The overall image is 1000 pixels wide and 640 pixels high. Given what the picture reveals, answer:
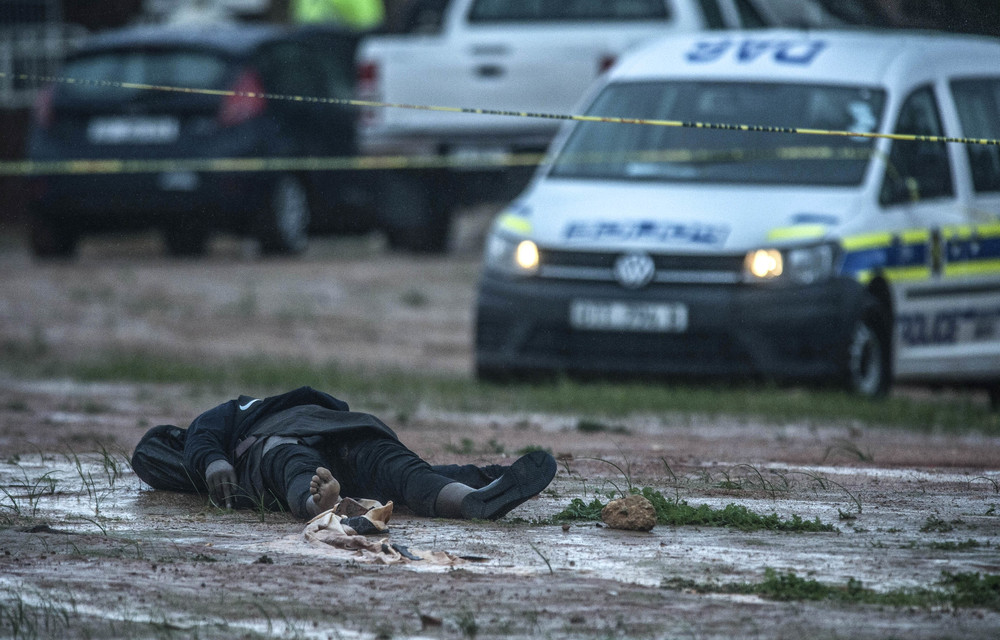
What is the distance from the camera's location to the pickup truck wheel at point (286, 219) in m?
14.9

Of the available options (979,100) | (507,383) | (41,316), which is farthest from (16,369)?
(979,100)

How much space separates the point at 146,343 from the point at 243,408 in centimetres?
653

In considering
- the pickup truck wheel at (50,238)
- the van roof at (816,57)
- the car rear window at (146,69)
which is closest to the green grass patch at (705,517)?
the van roof at (816,57)

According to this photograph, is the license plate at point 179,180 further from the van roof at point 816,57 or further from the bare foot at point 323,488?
the bare foot at point 323,488

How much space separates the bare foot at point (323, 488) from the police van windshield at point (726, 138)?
4.77 m

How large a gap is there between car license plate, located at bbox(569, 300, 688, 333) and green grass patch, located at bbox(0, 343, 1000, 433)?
0.38 m

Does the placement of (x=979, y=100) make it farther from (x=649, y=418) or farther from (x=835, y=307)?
(x=649, y=418)

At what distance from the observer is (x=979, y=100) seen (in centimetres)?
987

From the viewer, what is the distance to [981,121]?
9781 millimetres

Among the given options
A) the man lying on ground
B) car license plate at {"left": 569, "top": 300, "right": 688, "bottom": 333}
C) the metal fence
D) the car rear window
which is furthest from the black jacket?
the metal fence

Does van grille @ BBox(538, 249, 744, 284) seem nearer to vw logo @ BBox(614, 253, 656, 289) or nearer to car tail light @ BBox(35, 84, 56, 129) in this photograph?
vw logo @ BBox(614, 253, 656, 289)

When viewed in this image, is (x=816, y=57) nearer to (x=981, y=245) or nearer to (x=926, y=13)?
(x=926, y=13)

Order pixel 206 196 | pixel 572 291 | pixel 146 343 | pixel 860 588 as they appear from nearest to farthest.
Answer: pixel 860 588 < pixel 572 291 < pixel 146 343 < pixel 206 196

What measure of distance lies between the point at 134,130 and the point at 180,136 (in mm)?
398
